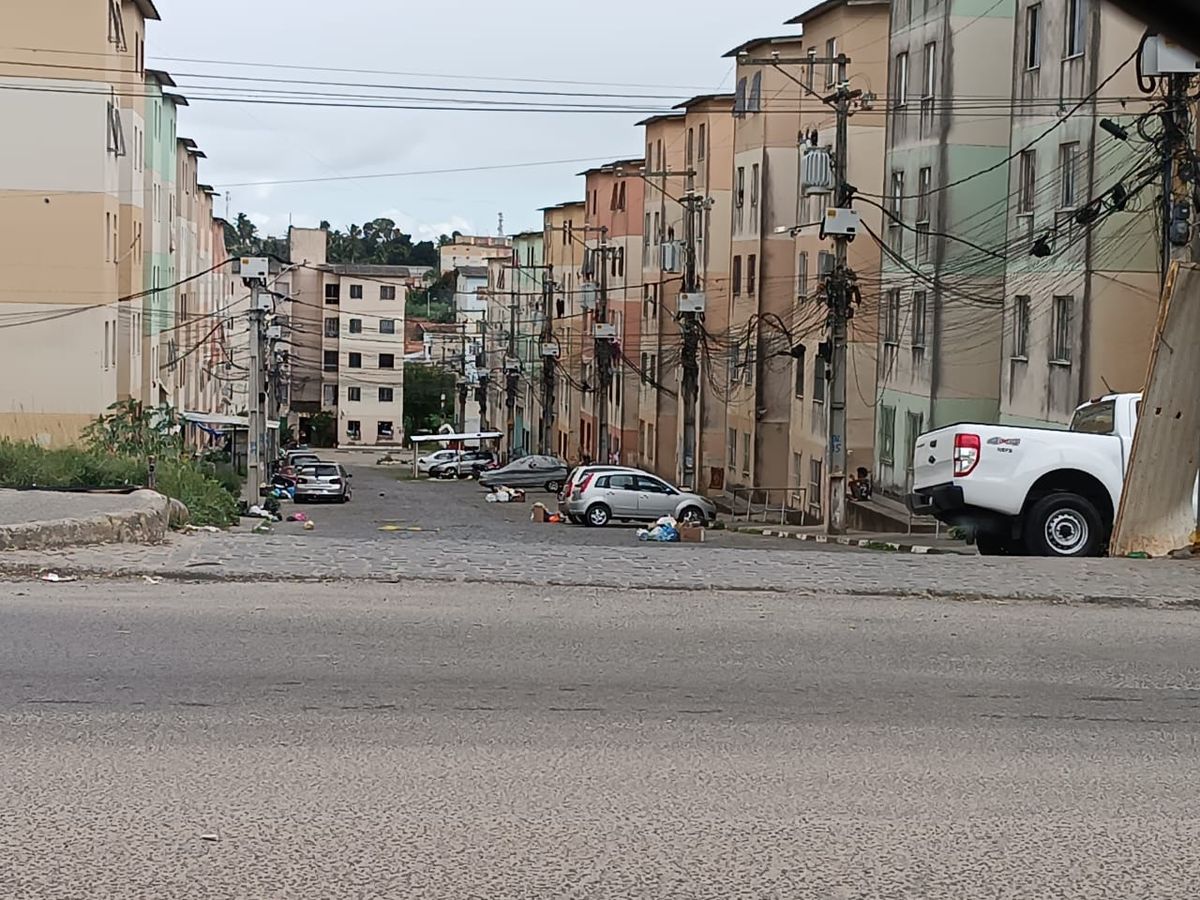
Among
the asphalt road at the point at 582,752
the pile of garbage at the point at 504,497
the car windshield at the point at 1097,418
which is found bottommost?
the pile of garbage at the point at 504,497

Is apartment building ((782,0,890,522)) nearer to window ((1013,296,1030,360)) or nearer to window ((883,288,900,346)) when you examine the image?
window ((883,288,900,346))

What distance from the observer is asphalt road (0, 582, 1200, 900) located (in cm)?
618

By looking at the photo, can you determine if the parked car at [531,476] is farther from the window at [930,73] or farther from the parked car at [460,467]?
the window at [930,73]

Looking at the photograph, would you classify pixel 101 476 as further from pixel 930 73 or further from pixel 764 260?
pixel 764 260

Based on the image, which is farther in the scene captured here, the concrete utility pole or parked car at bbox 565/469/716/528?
the concrete utility pole

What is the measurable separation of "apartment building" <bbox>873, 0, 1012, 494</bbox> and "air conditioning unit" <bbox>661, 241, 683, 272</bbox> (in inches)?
749

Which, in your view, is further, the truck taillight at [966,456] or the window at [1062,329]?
the window at [1062,329]

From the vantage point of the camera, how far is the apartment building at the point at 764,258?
5012cm

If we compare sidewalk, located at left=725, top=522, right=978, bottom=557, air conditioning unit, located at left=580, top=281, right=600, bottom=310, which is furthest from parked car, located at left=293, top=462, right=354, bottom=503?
sidewalk, located at left=725, top=522, right=978, bottom=557

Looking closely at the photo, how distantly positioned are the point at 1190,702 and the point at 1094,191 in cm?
2159

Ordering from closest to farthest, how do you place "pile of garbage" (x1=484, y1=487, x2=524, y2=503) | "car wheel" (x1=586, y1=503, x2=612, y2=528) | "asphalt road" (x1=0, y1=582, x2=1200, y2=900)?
"asphalt road" (x1=0, y1=582, x2=1200, y2=900), "car wheel" (x1=586, y1=503, x2=612, y2=528), "pile of garbage" (x1=484, y1=487, x2=524, y2=503)

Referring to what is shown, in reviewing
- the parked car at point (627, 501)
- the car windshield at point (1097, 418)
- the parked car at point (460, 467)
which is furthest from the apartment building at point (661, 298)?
the car windshield at point (1097, 418)

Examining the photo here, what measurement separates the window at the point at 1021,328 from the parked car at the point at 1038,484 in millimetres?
14460

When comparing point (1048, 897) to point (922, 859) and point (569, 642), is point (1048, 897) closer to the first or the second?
point (922, 859)
